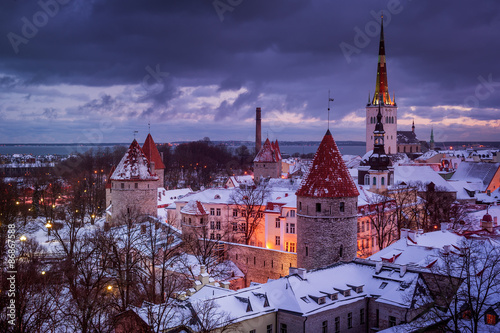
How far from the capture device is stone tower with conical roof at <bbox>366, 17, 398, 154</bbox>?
83.5 meters

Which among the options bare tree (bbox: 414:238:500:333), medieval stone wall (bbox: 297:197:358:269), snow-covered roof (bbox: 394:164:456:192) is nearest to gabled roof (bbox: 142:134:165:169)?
snow-covered roof (bbox: 394:164:456:192)

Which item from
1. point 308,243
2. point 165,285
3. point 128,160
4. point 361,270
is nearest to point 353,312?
point 361,270

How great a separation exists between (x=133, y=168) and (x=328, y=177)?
1708 cm

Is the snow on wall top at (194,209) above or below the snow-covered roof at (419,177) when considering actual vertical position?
below

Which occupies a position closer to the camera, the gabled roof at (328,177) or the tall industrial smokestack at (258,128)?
the gabled roof at (328,177)

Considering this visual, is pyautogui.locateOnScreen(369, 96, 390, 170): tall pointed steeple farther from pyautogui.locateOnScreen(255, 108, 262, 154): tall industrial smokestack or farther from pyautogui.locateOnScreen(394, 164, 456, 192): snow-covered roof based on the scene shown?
pyautogui.locateOnScreen(255, 108, 262, 154): tall industrial smokestack

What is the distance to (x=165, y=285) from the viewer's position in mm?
27203

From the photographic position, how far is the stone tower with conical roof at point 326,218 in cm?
2683

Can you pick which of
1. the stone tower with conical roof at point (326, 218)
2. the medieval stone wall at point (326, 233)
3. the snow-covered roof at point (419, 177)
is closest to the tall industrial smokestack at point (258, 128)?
the snow-covered roof at point (419, 177)

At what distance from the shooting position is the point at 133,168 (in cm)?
3916

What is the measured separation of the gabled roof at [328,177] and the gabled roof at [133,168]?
50.0 ft

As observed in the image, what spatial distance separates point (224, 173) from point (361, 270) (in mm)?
84725

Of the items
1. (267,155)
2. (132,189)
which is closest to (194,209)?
(132,189)

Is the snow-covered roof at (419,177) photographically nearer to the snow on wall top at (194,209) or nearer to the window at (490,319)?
the snow on wall top at (194,209)
